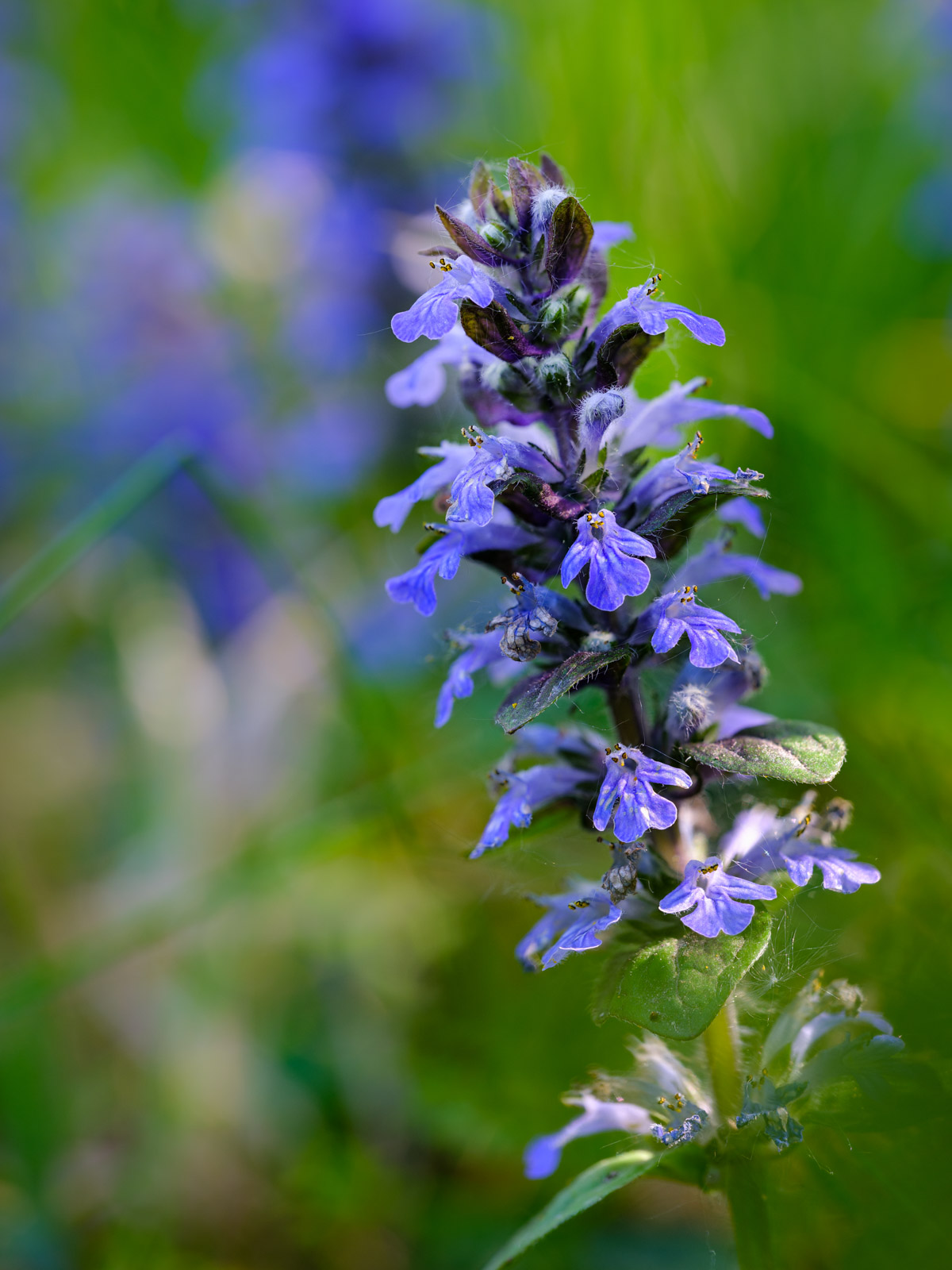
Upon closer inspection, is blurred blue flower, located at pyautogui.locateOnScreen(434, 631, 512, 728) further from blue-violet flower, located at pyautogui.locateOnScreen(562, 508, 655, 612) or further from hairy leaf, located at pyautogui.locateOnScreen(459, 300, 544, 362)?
hairy leaf, located at pyautogui.locateOnScreen(459, 300, 544, 362)

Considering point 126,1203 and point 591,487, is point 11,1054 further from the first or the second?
point 591,487

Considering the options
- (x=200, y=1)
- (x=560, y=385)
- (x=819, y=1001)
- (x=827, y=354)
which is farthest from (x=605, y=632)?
(x=200, y=1)

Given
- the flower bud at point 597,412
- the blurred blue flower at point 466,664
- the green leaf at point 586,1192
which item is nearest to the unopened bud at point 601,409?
the flower bud at point 597,412

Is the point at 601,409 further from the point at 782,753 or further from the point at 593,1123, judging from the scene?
the point at 593,1123

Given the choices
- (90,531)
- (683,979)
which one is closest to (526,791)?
(683,979)

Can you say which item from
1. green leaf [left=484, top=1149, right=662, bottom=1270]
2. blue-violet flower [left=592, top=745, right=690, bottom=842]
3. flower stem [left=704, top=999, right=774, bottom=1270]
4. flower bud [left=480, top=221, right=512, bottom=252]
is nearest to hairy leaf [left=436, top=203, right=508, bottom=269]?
flower bud [left=480, top=221, right=512, bottom=252]

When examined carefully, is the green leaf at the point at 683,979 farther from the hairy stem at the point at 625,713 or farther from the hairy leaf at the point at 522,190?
the hairy leaf at the point at 522,190
